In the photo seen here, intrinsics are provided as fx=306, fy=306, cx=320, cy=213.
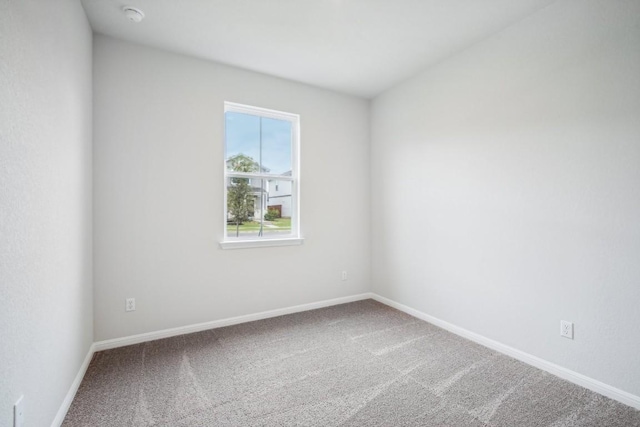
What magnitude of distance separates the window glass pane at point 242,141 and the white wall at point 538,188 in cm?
174

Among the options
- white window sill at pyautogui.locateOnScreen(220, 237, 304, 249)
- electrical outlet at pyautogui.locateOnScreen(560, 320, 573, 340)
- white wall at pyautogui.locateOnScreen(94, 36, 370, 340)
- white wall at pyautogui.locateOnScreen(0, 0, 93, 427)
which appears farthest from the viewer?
white window sill at pyautogui.locateOnScreen(220, 237, 304, 249)

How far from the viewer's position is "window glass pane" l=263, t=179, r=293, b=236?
11.4 feet

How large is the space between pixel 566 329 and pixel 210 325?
297 centimetres

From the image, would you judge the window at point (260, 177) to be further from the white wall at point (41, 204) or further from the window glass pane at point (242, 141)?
the white wall at point (41, 204)

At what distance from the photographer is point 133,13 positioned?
2258 mm

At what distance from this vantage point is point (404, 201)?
3555mm

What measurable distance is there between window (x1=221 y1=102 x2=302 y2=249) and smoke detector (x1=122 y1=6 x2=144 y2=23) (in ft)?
3.33

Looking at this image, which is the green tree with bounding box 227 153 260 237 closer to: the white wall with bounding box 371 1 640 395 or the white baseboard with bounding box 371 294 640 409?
the white wall with bounding box 371 1 640 395

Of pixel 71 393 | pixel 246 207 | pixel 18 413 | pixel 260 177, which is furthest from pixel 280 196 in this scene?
pixel 18 413

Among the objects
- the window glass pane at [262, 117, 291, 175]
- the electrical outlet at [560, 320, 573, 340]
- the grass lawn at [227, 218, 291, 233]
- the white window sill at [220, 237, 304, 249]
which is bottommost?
the electrical outlet at [560, 320, 573, 340]

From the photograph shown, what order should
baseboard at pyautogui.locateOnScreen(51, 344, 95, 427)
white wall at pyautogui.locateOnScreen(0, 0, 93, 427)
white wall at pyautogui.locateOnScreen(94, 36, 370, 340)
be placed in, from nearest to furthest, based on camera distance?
white wall at pyautogui.locateOnScreen(0, 0, 93, 427)
baseboard at pyautogui.locateOnScreen(51, 344, 95, 427)
white wall at pyautogui.locateOnScreen(94, 36, 370, 340)

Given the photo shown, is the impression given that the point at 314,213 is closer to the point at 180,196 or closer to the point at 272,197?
the point at 272,197

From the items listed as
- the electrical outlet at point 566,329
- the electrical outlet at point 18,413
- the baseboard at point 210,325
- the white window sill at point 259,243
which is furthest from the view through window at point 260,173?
the electrical outlet at point 566,329

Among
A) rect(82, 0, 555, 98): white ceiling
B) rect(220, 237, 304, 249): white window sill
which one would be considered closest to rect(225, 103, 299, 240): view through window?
rect(220, 237, 304, 249): white window sill
